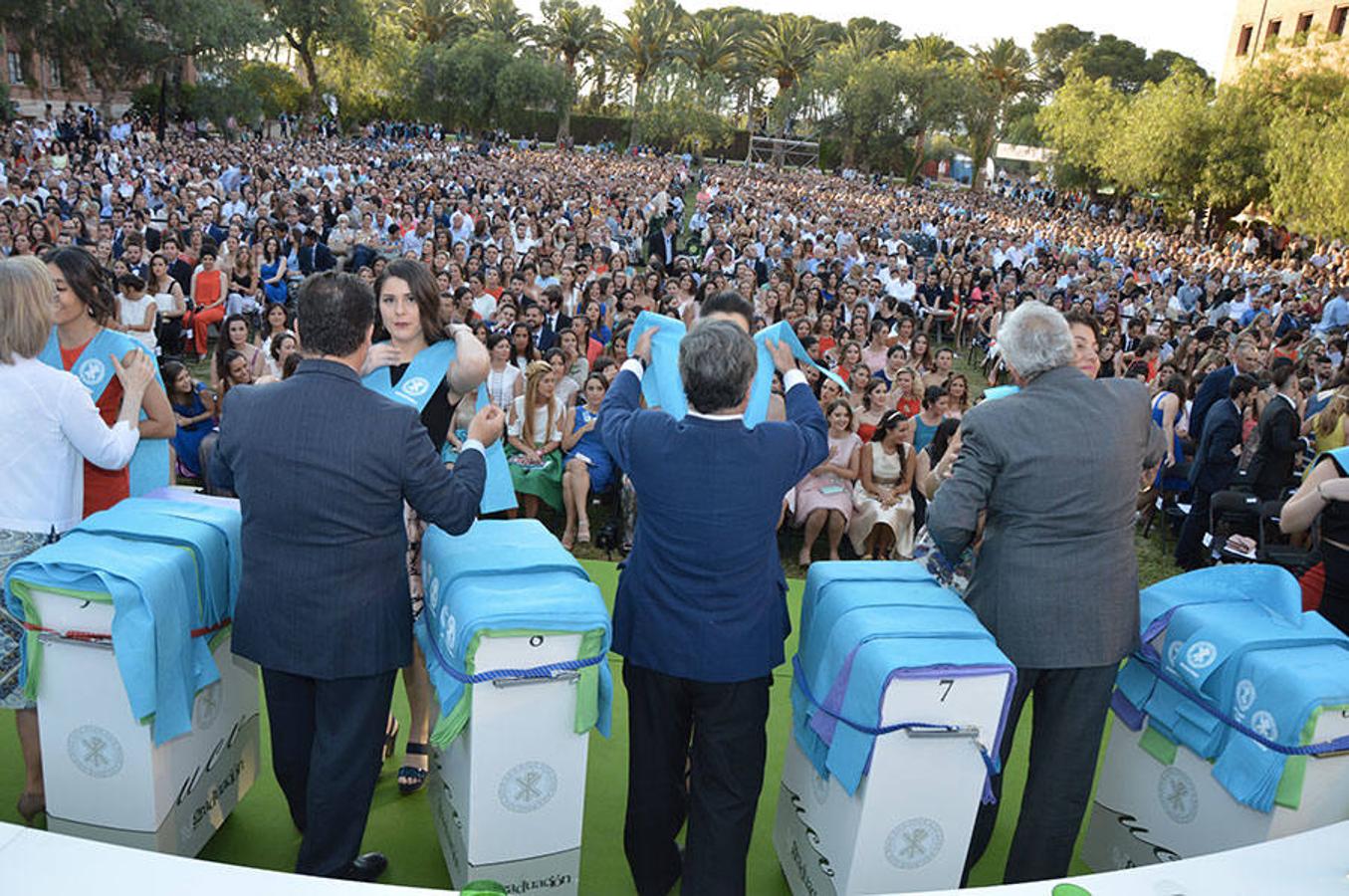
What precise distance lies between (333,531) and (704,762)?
1166mm

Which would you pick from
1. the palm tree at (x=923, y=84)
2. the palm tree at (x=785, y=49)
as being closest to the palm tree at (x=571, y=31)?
the palm tree at (x=785, y=49)

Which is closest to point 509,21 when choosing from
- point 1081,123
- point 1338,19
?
point 1081,123

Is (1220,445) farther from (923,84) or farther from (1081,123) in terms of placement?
(923,84)

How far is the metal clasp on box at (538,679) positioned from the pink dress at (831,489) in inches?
165

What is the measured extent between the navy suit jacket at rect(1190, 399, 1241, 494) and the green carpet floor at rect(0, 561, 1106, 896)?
12.7 feet

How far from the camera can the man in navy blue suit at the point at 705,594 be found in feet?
8.22

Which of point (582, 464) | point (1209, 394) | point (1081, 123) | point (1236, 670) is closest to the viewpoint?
point (1236, 670)

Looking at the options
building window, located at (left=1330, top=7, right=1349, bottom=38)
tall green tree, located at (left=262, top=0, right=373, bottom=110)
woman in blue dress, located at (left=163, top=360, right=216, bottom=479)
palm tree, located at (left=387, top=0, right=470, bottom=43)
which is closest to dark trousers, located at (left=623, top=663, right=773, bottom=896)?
woman in blue dress, located at (left=163, top=360, right=216, bottom=479)

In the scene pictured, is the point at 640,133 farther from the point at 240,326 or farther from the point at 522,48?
the point at 240,326

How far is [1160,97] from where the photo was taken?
29.8 m

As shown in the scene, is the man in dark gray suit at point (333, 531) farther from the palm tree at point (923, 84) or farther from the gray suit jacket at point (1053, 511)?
the palm tree at point (923, 84)

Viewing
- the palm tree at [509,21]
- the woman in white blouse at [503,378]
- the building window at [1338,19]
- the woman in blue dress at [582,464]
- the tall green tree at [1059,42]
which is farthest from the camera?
the tall green tree at [1059,42]

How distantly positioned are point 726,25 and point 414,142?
26086 mm

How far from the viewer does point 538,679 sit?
2465 millimetres
